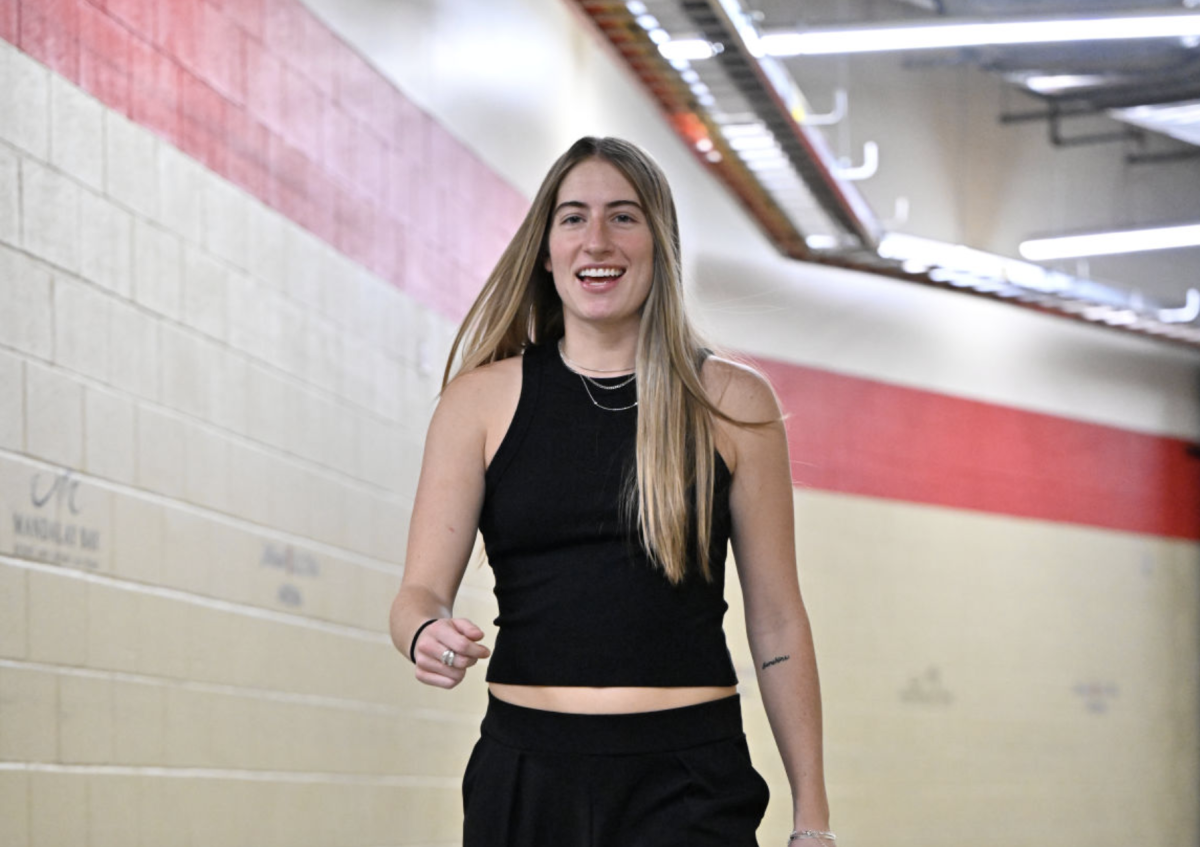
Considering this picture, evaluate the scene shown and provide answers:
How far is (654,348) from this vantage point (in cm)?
219

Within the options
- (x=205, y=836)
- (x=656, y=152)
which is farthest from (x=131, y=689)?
(x=656, y=152)

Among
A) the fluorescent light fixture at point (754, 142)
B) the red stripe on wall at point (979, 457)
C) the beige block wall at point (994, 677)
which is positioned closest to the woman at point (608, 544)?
the fluorescent light fixture at point (754, 142)

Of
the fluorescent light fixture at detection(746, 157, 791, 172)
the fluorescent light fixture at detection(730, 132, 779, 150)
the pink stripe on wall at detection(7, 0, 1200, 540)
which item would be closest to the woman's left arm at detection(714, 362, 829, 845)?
the pink stripe on wall at detection(7, 0, 1200, 540)

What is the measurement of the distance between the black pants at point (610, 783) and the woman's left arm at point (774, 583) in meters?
0.16

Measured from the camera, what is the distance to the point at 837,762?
958 centimetres

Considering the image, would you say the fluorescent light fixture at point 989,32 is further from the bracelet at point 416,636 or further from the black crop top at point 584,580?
the bracelet at point 416,636

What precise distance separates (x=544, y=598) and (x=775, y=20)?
24.8 ft

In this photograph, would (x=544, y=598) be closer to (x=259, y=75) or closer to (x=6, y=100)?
(x=6, y=100)

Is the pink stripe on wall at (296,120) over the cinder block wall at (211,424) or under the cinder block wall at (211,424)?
over

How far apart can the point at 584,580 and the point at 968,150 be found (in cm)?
941

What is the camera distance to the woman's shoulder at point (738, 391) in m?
2.20

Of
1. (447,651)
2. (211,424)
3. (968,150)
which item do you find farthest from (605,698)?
(968,150)

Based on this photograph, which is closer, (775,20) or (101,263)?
Result: (101,263)

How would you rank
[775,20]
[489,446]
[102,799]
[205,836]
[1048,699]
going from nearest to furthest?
1. [489,446]
2. [102,799]
3. [205,836]
4. [775,20]
5. [1048,699]
